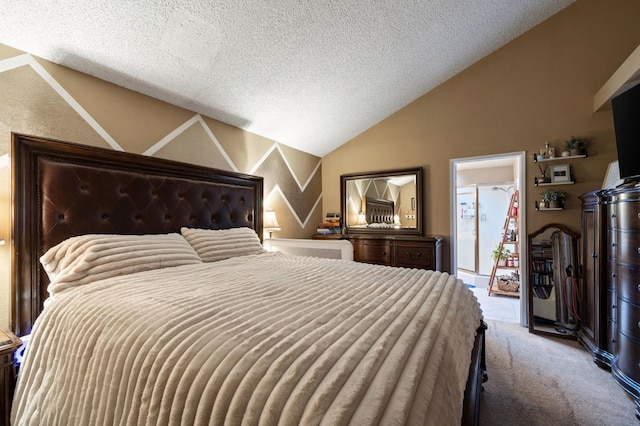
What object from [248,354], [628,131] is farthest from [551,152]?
[248,354]

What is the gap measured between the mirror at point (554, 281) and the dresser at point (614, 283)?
0.15m

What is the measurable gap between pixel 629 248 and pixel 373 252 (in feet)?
6.93

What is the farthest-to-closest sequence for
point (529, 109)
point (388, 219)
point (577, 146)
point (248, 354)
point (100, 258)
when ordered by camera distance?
point (388, 219) → point (529, 109) → point (577, 146) → point (100, 258) → point (248, 354)

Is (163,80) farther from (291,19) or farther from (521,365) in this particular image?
(521,365)

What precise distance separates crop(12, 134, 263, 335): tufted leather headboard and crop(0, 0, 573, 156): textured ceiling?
0.61 metres

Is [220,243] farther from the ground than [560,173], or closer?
closer

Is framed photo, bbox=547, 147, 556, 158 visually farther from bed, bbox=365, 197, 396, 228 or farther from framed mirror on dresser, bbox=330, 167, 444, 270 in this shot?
bed, bbox=365, 197, 396, 228

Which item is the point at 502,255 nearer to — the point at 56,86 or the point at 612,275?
the point at 612,275

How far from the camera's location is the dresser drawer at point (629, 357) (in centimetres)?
170

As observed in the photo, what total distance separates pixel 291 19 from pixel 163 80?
108 centimetres

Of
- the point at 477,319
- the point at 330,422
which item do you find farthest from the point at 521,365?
the point at 330,422

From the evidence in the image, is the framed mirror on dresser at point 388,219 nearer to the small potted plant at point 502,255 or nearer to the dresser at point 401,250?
the dresser at point 401,250

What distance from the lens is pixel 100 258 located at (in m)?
1.50

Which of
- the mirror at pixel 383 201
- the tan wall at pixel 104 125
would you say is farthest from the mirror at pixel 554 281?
the tan wall at pixel 104 125
